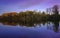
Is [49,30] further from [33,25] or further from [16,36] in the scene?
[16,36]

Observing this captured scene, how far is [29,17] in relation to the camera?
294cm

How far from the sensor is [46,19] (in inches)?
112

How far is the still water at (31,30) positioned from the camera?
250 centimetres

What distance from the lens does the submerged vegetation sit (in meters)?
2.88

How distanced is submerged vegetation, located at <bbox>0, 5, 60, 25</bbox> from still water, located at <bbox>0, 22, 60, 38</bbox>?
0.14 meters

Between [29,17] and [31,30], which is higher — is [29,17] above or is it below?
above

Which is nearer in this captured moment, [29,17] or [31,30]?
[31,30]

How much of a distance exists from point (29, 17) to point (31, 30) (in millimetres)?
356

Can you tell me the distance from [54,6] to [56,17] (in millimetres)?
306

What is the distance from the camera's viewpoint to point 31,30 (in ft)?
9.20

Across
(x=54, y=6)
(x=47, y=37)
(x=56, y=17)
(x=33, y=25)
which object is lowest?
(x=47, y=37)

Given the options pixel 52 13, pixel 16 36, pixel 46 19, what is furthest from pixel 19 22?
pixel 52 13

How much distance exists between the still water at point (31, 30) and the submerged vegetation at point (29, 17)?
0.44 feet

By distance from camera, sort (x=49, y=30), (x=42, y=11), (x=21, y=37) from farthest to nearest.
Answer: (x=42, y=11) < (x=49, y=30) < (x=21, y=37)
